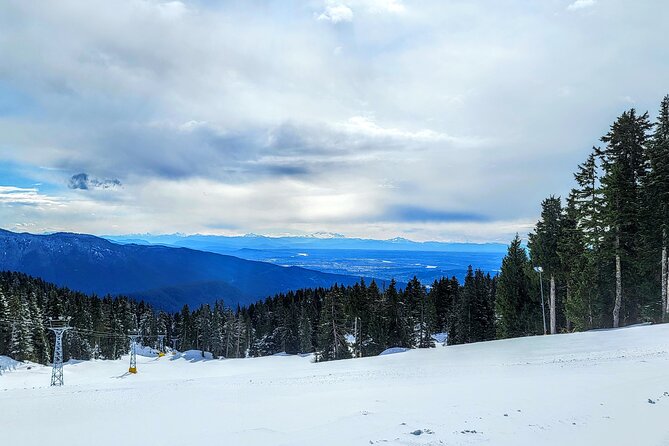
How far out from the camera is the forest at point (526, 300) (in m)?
34.8

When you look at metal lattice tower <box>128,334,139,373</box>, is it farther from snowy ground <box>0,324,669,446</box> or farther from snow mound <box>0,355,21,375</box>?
snowy ground <box>0,324,669,446</box>

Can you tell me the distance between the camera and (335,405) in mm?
12609

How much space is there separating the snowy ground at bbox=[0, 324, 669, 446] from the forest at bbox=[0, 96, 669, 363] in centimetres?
1790

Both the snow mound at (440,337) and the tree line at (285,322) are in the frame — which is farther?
the snow mound at (440,337)

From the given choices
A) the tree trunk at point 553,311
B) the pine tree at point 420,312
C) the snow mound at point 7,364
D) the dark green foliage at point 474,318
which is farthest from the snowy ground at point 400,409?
the snow mound at point 7,364

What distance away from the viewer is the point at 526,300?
174 feet

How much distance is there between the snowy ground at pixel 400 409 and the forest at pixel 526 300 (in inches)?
705

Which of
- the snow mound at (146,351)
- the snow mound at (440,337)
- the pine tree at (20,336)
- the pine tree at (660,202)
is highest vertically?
the pine tree at (660,202)

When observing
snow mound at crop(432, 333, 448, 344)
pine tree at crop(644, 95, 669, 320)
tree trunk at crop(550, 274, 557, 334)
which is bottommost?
snow mound at crop(432, 333, 448, 344)

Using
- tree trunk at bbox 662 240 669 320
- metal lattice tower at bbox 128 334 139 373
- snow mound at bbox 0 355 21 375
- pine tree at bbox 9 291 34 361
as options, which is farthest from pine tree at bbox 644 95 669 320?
pine tree at bbox 9 291 34 361

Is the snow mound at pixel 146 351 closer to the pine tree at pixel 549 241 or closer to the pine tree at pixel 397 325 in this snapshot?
the pine tree at pixel 397 325

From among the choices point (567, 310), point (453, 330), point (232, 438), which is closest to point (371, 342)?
point (453, 330)

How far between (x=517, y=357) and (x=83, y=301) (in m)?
102

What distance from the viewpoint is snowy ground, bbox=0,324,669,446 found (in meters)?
8.63
